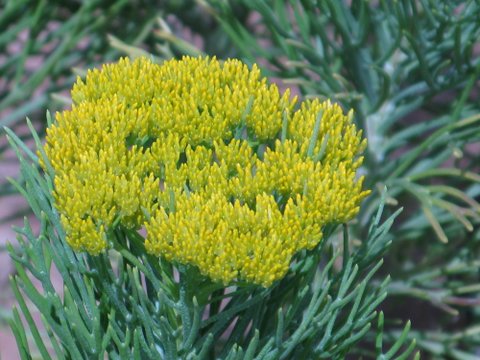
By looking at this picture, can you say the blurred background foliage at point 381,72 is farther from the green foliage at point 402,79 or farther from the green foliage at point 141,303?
the green foliage at point 141,303

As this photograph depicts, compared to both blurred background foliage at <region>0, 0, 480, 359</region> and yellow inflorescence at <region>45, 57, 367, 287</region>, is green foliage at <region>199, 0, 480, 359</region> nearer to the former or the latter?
blurred background foliage at <region>0, 0, 480, 359</region>

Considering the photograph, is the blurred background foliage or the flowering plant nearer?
the flowering plant

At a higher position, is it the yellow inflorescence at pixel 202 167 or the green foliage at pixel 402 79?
the green foliage at pixel 402 79

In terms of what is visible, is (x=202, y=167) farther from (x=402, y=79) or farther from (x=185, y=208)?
(x=402, y=79)

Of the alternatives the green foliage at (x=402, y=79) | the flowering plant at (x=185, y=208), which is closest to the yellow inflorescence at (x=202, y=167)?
the flowering plant at (x=185, y=208)

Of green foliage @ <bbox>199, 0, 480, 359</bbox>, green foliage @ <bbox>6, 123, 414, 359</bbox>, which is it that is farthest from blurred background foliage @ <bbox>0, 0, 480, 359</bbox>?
green foliage @ <bbox>6, 123, 414, 359</bbox>

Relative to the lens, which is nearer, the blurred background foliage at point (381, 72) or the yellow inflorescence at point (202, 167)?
the yellow inflorescence at point (202, 167)

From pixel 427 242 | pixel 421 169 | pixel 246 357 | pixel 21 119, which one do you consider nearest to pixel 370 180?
pixel 421 169

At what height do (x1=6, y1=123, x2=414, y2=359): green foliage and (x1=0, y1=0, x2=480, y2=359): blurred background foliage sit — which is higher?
(x1=0, y1=0, x2=480, y2=359): blurred background foliage

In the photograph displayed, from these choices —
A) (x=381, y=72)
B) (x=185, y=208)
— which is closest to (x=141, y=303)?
(x=185, y=208)
